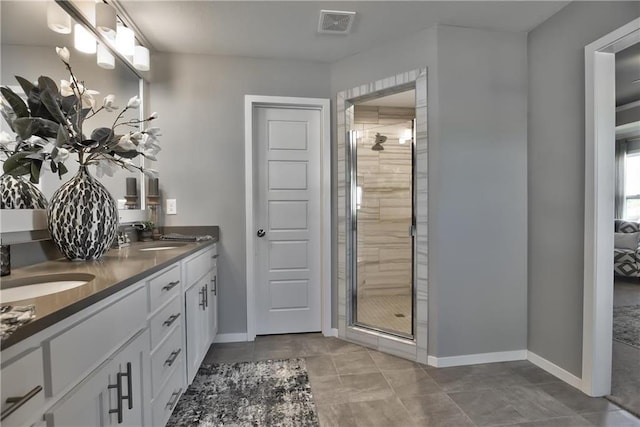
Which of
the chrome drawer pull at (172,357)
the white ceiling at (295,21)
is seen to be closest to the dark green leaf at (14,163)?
the chrome drawer pull at (172,357)

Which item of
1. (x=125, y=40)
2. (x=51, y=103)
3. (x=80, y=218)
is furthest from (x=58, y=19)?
(x=80, y=218)

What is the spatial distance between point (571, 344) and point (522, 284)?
47cm

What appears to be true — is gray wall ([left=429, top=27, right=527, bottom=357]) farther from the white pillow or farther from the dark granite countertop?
the white pillow

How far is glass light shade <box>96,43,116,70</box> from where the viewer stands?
196cm

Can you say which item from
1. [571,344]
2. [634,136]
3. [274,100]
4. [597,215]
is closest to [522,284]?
[571,344]

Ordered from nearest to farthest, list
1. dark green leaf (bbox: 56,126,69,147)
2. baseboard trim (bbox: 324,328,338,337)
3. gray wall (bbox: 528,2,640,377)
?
dark green leaf (bbox: 56,126,69,147), gray wall (bbox: 528,2,640,377), baseboard trim (bbox: 324,328,338,337)

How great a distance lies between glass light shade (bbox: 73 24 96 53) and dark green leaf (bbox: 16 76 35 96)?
1.98ft

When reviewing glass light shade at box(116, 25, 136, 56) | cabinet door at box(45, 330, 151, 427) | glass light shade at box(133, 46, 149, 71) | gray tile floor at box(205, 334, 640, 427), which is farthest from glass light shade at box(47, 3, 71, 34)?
gray tile floor at box(205, 334, 640, 427)

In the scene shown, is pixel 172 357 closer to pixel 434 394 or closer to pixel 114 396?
pixel 114 396

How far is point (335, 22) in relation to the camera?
2193 millimetres

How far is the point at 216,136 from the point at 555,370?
122 inches

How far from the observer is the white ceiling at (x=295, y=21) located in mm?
2031

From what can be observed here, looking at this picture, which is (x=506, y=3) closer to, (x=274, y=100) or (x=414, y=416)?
(x=274, y=100)

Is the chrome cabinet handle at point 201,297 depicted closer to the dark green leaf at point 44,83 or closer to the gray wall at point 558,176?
the dark green leaf at point 44,83
